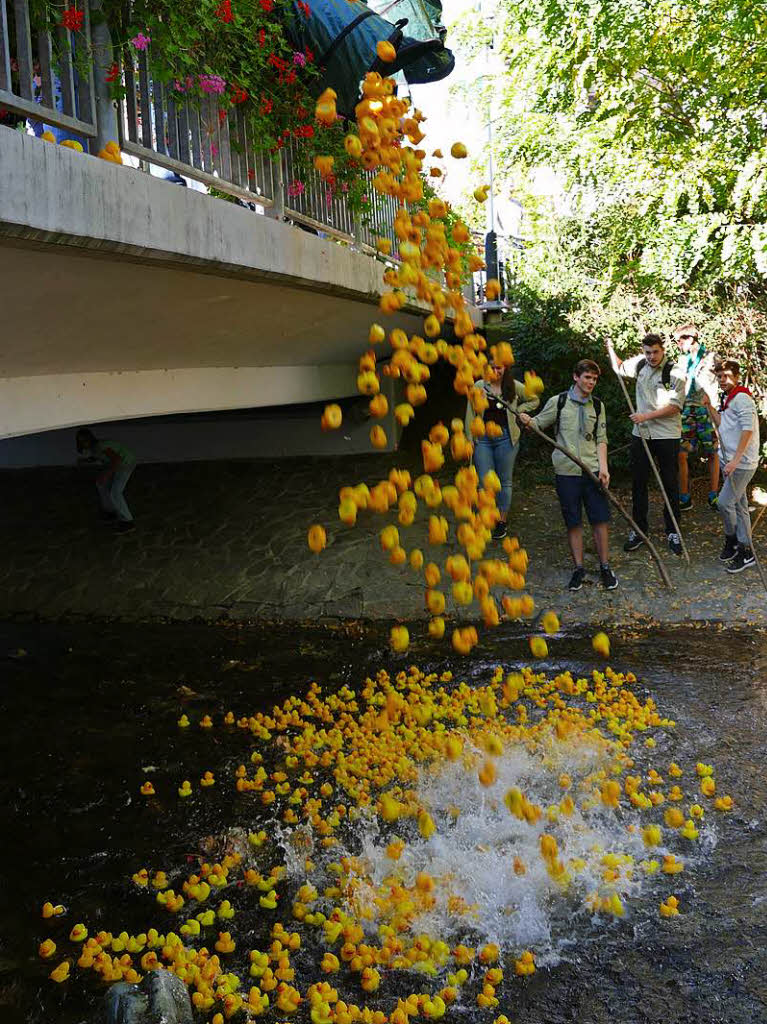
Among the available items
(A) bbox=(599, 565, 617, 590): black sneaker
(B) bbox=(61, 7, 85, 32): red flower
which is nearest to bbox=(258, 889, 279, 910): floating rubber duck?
(B) bbox=(61, 7, 85, 32): red flower

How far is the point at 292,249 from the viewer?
608 cm

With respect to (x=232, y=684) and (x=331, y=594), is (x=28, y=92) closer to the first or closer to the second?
(x=232, y=684)

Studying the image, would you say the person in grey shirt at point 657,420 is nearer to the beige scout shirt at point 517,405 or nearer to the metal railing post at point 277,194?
the beige scout shirt at point 517,405

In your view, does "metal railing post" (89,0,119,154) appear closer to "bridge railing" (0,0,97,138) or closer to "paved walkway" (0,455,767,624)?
"bridge railing" (0,0,97,138)

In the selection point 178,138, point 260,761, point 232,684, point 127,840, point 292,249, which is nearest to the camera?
point 127,840

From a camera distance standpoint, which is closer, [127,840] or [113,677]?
[127,840]

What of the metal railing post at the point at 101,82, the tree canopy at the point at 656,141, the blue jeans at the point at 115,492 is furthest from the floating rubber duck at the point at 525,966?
the tree canopy at the point at 656,141

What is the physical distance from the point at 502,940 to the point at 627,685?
3223mm

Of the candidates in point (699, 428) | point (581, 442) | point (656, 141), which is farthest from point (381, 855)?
point (656, 141)

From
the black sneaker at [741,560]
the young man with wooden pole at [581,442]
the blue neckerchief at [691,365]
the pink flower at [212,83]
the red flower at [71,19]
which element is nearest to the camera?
the red flower at [71,19]

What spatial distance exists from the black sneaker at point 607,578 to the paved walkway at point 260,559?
8 centimetres

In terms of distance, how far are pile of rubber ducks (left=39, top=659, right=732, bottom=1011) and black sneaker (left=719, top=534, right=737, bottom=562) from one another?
3086 millimetres

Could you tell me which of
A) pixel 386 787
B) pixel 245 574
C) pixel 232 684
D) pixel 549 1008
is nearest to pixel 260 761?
pixel 386 787

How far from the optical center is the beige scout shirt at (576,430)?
8086 millimetres
